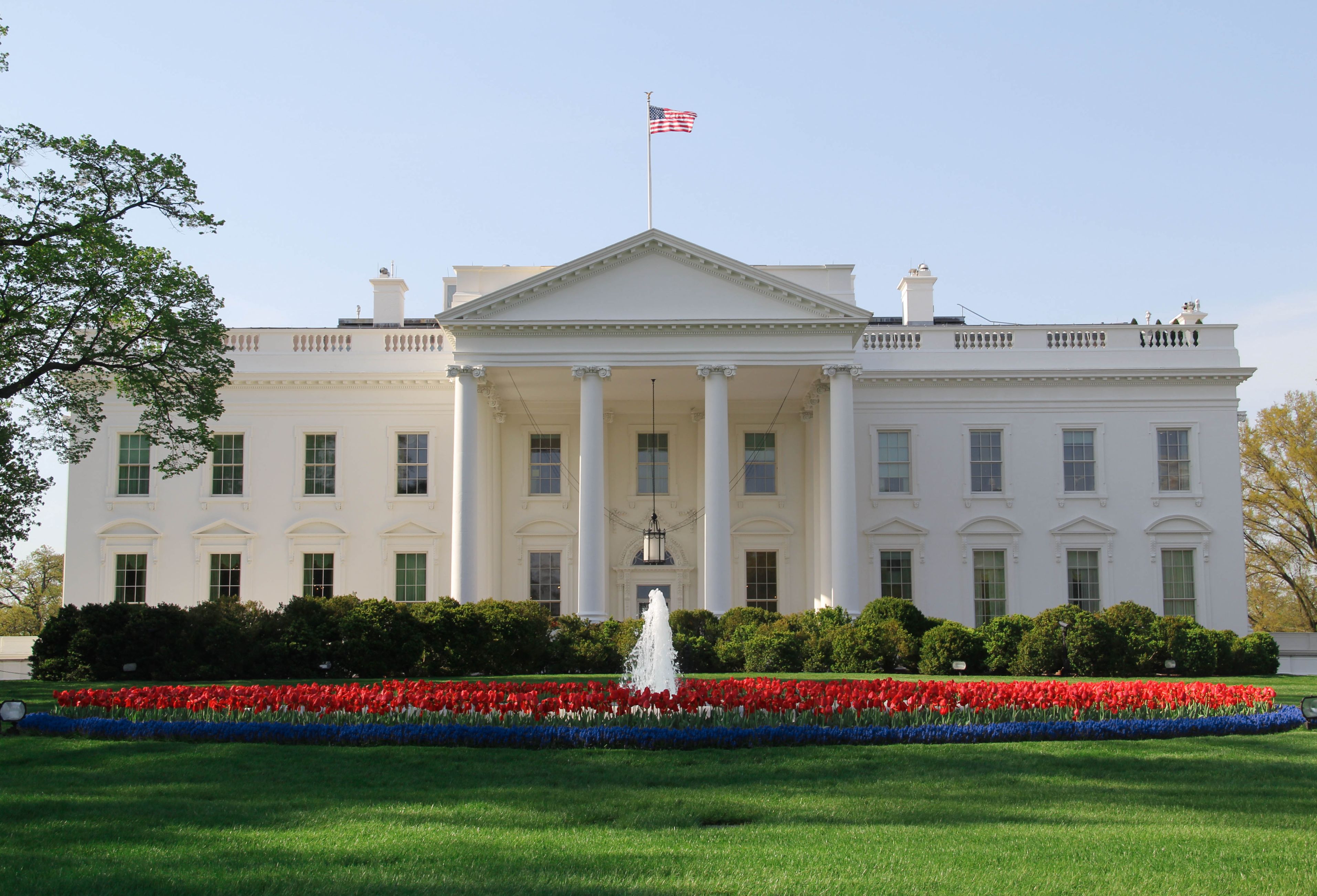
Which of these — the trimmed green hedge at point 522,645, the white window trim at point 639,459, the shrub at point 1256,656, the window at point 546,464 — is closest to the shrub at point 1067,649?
the trimmed green hedge at point 522,645

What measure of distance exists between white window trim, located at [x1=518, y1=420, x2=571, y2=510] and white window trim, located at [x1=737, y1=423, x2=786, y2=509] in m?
1.94

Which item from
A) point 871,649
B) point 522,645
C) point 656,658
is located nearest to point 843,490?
point 871,649

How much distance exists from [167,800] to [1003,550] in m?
27.2

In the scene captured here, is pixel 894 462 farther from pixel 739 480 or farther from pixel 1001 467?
pixel 739 480

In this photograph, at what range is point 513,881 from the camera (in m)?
7.25

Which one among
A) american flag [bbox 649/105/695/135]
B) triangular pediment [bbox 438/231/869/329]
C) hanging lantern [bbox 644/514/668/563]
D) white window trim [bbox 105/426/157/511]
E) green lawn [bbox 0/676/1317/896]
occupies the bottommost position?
green lawn [bbox 0/676/1317/896]

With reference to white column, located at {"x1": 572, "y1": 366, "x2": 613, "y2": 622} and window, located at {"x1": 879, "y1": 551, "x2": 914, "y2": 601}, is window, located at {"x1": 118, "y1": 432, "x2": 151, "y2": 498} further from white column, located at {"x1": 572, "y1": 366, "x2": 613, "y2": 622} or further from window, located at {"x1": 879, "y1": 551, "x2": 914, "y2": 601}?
window, located at {"x1": 879, "y1": 551, "x2": 914, "y2": 601}

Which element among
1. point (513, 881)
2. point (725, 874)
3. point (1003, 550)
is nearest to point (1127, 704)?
point (725, 874)

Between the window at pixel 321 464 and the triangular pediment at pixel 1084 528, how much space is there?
2098 cm

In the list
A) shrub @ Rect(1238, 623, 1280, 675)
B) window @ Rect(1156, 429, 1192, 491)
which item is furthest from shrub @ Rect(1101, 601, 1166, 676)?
window @ Rect(1156, 429, 1192, 491)

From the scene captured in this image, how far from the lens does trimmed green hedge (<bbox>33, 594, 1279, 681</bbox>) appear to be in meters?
22.9

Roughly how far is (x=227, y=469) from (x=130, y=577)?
402 centimetres

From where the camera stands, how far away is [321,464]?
32.9 m

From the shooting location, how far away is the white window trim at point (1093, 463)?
32719 millimetres
